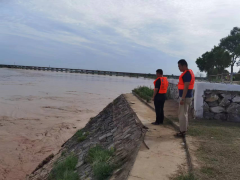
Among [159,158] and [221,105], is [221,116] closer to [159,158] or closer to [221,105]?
[221,105]

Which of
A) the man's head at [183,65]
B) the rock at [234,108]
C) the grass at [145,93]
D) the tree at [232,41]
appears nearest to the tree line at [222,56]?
the tree at [232,41]

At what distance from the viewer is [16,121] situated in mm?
11055

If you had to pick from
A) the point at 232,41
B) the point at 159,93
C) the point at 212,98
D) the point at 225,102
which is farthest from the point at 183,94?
the point at 232,41

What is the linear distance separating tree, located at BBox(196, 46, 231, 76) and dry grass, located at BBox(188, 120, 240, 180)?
79.5 feet

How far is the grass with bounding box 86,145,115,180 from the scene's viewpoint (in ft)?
13.1

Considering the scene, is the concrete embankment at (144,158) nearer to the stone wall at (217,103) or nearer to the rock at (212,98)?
the stone wall at (217,103)

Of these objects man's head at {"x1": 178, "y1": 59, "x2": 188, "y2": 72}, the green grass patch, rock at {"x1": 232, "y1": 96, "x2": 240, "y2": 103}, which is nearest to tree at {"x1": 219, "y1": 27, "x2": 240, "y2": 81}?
rock at {"x1": 232, "y1": 96, "x2": 240, "y2": 103}

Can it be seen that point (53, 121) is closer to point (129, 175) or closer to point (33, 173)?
point (33, 173)

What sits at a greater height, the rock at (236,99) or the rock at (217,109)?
the rock at (236,99)

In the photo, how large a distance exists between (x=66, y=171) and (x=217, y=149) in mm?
3134

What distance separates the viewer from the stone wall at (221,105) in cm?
732

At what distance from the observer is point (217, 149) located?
15.0 ft

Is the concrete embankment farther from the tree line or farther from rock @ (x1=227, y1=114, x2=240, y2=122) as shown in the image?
the tree line

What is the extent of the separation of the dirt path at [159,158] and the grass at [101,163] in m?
0.54
